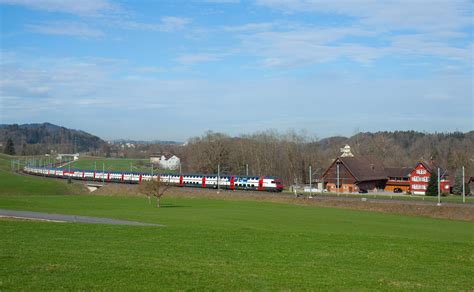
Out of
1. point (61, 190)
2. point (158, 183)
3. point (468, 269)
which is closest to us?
point (468, 269)

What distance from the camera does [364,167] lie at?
108438 mm

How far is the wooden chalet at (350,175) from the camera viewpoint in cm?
10319

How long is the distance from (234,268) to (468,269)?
338 inches

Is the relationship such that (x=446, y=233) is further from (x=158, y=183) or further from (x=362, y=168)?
(x=362, y=168)

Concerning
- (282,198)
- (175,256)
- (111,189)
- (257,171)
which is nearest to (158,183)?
(282,198)

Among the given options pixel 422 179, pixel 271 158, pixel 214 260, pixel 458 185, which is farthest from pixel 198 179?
pixel 214 260

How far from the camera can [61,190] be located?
316 feet

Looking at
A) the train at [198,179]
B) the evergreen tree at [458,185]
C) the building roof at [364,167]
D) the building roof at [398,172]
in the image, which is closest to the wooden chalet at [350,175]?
the building roof at [364,167]

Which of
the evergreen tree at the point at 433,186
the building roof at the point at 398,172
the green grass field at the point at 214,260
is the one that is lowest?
the green grass field at the point at 214,260

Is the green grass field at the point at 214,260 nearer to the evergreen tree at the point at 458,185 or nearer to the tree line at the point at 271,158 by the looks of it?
the evergreen tree at the point at 458,185

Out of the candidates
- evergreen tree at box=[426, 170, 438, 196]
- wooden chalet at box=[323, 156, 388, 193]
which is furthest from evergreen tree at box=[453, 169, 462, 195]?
wooden chalet at box=[323, 156, 388, 193]

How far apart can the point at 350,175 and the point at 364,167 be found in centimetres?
663

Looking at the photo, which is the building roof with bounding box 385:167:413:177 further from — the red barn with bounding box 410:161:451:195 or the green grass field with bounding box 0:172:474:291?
the green grass field with bounding box 0:172:474:291

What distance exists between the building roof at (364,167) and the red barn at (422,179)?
9116 millimetres
